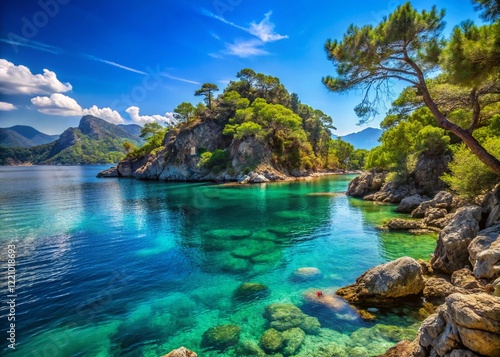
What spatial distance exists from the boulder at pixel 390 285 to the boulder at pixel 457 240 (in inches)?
113

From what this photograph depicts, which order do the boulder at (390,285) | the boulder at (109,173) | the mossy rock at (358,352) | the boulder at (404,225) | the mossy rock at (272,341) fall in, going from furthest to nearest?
the boulder at (109,173) < the boulder at (404,225) < the boulder at (390,285) < the mossy rock at (272,341) < the mossy rock at (358,352)

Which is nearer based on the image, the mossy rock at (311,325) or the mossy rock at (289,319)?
the mossy rock at (311,325)

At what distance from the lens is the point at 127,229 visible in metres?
26.0

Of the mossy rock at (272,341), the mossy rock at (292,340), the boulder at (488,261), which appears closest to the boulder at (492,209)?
the boulder at (488,261)

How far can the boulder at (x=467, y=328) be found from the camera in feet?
16.7

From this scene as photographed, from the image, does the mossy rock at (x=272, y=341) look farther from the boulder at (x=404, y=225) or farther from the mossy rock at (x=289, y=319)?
the boulder at (x=404, y=225)

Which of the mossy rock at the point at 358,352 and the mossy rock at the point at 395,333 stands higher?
the mossy rock at the point at 395,333

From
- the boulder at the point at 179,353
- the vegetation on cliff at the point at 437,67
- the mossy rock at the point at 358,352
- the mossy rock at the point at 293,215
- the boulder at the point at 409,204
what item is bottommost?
the mossy rock at the point at 358,352

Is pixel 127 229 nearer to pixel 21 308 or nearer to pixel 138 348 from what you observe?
pixel 21 308

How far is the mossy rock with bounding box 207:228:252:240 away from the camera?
2305 centimetres

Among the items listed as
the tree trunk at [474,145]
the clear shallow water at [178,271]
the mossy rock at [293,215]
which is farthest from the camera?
the mossy rock at [293,215]

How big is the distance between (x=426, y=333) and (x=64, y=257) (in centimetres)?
2140

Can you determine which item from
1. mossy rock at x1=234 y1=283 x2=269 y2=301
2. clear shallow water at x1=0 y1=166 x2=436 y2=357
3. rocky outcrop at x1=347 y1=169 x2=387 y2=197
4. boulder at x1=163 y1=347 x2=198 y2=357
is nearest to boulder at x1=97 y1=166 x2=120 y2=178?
clear shallow water at x1=0 y1=166 x2=436 y2=357

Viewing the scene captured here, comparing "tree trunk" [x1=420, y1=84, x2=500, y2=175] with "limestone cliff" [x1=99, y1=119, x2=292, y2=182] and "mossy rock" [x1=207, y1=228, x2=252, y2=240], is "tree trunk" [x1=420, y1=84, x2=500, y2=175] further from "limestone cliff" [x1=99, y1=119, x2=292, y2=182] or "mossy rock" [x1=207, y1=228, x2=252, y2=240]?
"limestone cliff" [x1=99, y1=119, x2=292, y2=182]
